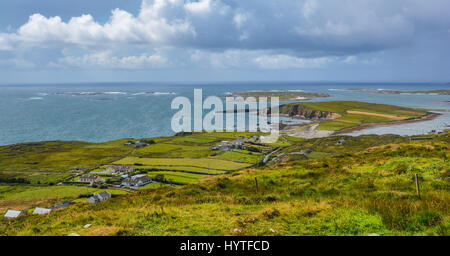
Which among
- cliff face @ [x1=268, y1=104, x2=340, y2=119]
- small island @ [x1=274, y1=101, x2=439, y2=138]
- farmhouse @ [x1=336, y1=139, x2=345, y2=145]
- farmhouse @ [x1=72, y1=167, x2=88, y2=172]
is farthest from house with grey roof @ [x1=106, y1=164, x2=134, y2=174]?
cliff face @ [x1=268, y1=104, x2=340, y2=119]

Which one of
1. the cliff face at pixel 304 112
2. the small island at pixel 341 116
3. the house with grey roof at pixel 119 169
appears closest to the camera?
the house with grey roof at pixel 119 169

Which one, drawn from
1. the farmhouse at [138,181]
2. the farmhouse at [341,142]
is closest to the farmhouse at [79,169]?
→ the farmhouse at [138,181]

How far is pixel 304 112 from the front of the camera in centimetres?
16200

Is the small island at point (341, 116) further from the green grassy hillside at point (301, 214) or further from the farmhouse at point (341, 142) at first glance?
the green grassy hillside at point (301, 214)

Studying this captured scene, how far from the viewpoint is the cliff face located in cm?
15175

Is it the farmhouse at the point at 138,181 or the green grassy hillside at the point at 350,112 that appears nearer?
the farmhouse at the point at 138,181

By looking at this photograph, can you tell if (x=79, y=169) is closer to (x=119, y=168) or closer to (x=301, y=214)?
(x=119, y=168)

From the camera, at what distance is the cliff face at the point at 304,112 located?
15175 cm

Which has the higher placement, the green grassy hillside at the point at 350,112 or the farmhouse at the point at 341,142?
the green grassy hillside at the point at 350,112

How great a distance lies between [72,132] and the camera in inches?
5281
